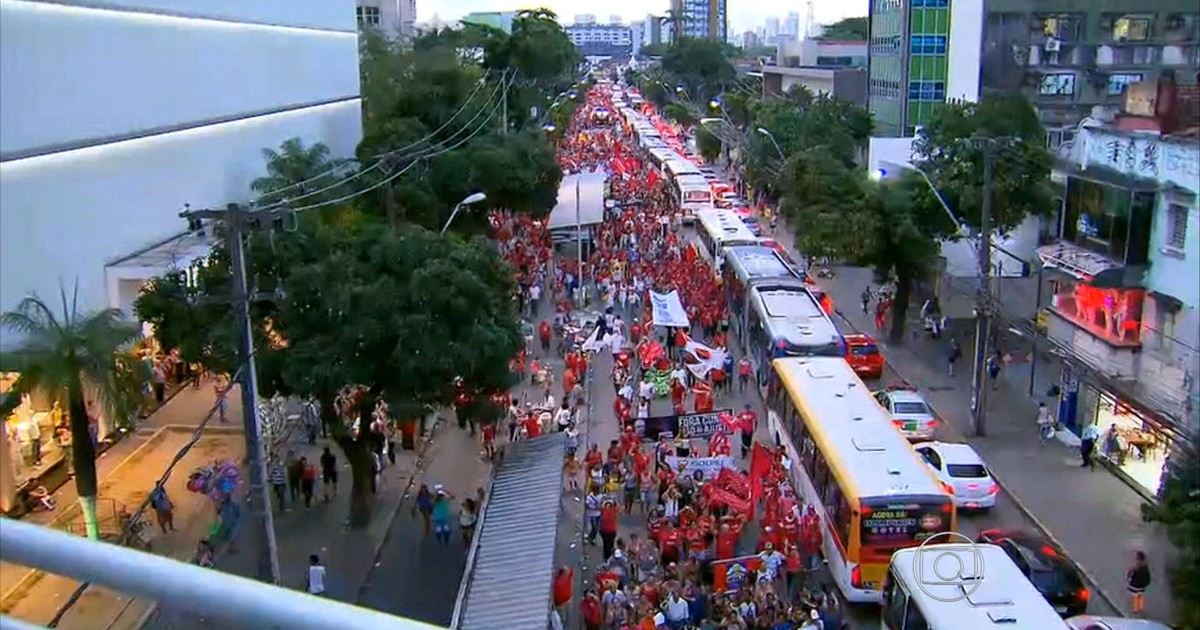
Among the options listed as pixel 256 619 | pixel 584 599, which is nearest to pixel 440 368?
pixel 584 599

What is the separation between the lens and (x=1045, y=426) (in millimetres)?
21500

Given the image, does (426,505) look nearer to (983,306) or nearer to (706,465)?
(706,465)

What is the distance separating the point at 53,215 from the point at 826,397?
11928mm

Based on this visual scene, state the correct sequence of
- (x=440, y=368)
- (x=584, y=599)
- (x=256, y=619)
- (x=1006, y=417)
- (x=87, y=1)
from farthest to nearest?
(x=1006, y=417)
(x=87, y=1)
(x=440, y=368)
(x=584, y=599)
(x=256, y=619)

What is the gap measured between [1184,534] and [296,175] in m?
20.6

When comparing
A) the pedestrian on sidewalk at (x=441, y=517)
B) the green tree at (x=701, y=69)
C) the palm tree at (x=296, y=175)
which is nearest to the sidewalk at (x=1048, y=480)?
the pedestrian on sidewalk at (x=441, y=517)

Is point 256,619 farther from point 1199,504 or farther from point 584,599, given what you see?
point 584,599

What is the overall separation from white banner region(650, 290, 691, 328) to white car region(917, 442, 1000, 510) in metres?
8.04

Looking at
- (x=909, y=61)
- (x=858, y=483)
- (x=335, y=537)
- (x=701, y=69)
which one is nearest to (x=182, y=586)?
(x=858, y=483)

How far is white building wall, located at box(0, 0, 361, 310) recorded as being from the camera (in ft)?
54.3

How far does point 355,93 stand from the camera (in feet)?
128

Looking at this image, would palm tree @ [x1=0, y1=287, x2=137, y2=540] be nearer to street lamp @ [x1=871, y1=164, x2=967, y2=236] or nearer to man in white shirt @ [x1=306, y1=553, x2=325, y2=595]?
man in white shirt @ [x1=306, y1=553, x2=325, y2=595]

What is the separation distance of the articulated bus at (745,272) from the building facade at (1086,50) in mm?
6768

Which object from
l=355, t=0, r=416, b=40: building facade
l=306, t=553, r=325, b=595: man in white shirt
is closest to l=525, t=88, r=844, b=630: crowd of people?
l=306, t=553, r=325, b=595: man in white shirt
